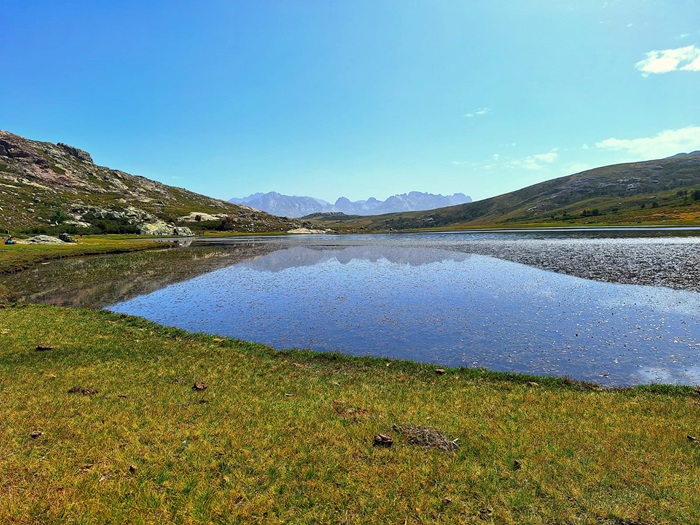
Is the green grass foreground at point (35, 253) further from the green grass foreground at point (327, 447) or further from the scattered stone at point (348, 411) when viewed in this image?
the scattered stone at point (348, 411)

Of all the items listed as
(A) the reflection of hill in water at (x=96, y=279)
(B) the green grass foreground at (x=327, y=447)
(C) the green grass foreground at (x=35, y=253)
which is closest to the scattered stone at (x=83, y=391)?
(B) the green grass foreground at (x=327, y=447)

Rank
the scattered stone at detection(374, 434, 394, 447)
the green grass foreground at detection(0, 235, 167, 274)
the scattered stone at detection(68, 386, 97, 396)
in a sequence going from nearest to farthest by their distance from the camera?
the scattered stone at detection(374, 434, 394, 447), the scattered stone at detection(68, 386, 97, 396), the green grass foreground at detection(0, 235, 167, 274)

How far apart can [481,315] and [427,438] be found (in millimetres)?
22709

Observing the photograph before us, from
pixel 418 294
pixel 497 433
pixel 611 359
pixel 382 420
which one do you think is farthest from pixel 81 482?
pixel 418 294

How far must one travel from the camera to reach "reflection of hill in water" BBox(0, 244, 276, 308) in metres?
44.3

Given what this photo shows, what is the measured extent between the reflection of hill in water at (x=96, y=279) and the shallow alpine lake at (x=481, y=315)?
189 inches

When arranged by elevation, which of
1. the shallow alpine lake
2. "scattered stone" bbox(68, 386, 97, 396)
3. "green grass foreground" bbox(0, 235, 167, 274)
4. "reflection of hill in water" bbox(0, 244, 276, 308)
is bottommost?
the shallow alpine lake

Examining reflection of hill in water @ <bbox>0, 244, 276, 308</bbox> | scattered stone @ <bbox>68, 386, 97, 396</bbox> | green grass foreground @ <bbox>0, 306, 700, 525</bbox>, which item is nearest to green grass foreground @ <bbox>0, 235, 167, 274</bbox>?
reflection of hill in water @ <bbox>0, 244, 276, 308</bbox>

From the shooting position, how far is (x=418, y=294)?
43.7 m

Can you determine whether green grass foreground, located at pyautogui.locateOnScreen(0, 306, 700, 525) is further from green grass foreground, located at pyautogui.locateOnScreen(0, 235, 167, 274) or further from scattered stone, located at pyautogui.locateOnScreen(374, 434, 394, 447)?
green grass foreground, located at pyautogui.locateOnScreen(0, 235, 167, 274)

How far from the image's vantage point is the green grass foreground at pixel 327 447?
9578 millimetres

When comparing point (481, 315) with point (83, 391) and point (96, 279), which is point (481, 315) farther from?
point (96, 279)

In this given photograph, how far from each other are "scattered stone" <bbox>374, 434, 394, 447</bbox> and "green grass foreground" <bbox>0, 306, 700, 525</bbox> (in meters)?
0.25

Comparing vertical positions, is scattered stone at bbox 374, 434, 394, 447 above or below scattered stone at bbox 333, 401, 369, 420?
above
